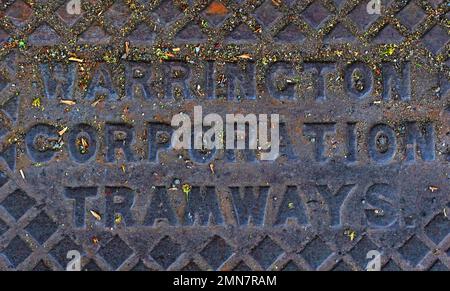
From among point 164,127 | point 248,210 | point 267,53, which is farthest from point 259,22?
point 248,210

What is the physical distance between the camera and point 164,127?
193 cm

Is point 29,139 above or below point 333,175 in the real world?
above

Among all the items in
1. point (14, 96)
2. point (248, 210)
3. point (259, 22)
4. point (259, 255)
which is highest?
point (259, 22)

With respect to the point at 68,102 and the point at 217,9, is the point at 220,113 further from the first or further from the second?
the point at 68,102

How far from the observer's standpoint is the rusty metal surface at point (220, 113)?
1918 mm

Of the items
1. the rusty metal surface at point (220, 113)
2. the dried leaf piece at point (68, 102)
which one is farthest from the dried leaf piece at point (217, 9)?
the dried leaf piece at point (68, 102)

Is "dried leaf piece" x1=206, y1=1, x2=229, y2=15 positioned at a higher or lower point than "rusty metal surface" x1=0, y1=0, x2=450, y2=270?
higher

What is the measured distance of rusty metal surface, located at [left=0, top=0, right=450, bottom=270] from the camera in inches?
75.5

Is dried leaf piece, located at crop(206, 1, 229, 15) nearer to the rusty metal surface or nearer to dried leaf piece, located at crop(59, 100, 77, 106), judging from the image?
the rusty metal surface

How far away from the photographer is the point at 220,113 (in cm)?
193

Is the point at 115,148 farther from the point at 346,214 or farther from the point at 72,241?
the point at 346,214

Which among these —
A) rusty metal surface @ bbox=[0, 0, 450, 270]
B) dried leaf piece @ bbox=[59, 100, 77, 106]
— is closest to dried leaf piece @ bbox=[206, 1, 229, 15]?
rusty metal surface @ bbox=[0, 0, 450, 270]

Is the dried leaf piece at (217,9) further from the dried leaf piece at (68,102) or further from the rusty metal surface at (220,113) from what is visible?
the dried leaf piece at (68,102)

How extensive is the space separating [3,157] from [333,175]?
0.92m
